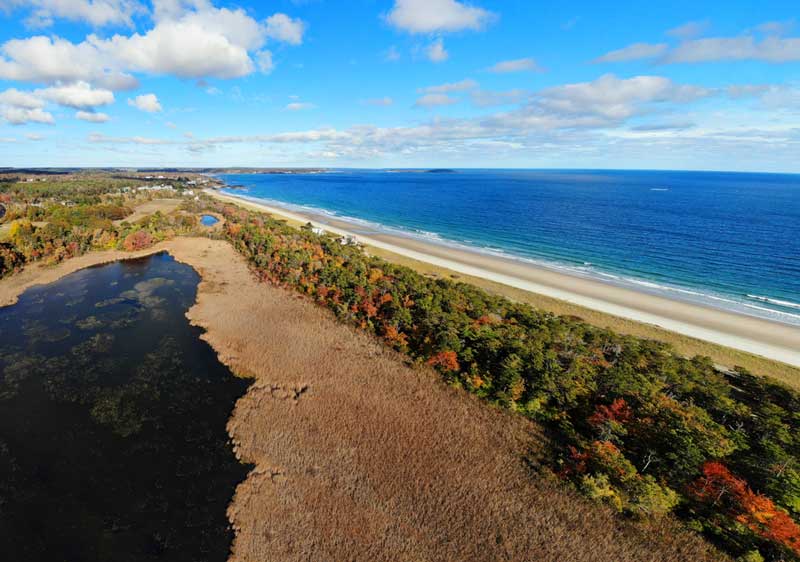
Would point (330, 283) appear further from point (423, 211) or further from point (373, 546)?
point (423, 211)

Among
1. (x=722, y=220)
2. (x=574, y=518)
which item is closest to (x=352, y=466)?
(x=574, y=518)

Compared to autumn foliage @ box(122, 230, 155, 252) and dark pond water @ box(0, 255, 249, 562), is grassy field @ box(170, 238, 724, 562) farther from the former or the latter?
autumn foliage @ box(122, 230, 155, 252)

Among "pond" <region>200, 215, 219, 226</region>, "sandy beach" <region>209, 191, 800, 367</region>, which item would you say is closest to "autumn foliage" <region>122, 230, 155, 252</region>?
"pond" <region>200, 215, 219, 226</region>

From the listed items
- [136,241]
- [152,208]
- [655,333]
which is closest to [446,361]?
[655,333]

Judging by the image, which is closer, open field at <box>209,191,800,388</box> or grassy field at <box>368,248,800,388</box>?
grassy field at <box>368,248,800,388</box>

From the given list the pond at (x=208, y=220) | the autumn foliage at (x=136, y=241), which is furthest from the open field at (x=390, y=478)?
the pond at (x=208, y=220)

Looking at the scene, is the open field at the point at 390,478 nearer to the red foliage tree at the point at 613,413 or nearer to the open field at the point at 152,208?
the red foliage tree at the point at 613,413
